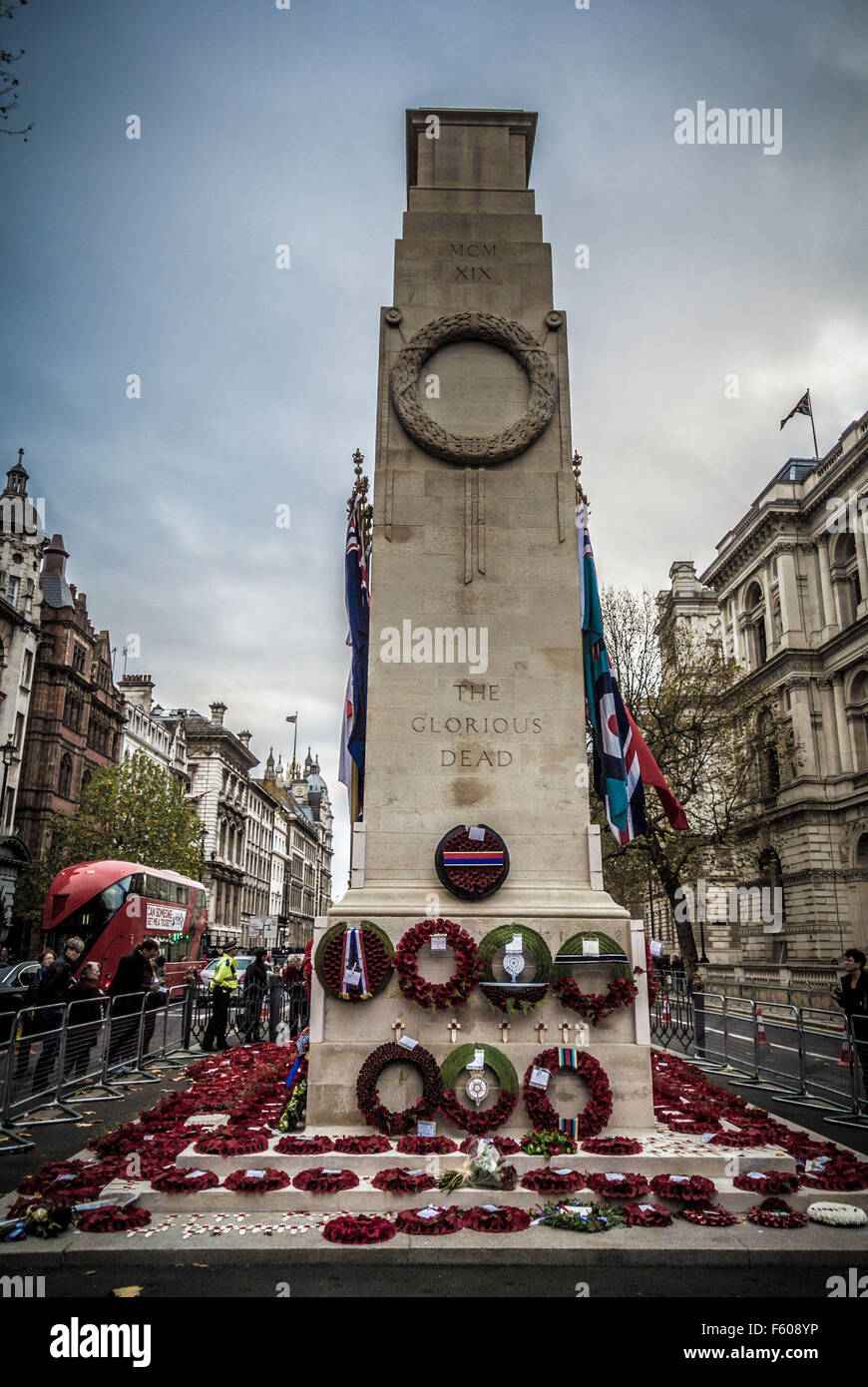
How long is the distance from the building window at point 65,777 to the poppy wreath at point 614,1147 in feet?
174

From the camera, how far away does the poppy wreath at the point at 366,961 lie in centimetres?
1014

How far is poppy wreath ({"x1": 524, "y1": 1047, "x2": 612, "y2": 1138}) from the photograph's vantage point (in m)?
9.66

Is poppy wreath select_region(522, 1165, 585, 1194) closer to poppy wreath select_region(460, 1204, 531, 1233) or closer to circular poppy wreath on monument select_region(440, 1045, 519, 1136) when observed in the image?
poppy wreath select_region(460, 1204, 531, 1233)

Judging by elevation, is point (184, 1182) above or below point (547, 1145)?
below

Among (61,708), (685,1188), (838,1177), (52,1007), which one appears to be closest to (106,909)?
(52,1007)

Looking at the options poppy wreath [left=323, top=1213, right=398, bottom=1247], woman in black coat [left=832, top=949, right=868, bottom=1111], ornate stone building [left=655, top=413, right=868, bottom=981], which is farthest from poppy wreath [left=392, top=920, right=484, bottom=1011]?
ornate stone building [left=655, top=413, right=868, bottom=981]

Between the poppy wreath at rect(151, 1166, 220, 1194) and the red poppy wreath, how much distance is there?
338 cm

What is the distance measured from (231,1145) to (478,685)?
230 inches

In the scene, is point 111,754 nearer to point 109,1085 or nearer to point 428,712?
point 109,1085

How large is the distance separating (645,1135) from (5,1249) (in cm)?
625

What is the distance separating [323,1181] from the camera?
8125mm

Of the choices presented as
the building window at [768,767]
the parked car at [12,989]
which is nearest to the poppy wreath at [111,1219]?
the parked car at [12,989]

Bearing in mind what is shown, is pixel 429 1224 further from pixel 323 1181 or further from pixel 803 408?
pixel 803 408

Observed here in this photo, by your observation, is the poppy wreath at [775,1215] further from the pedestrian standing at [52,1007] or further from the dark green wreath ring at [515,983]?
the pedestrian standing at [52,1007]
